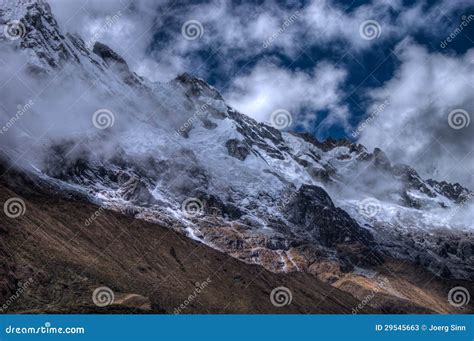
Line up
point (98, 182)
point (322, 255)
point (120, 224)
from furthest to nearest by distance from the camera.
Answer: point (322, 255), point (98, 182), point (120, 224)

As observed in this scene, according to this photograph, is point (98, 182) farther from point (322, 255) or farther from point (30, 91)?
point (322, 255)

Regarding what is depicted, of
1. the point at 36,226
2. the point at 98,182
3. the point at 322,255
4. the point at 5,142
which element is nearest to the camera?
the point at 36,226

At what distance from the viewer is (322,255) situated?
18938 cm

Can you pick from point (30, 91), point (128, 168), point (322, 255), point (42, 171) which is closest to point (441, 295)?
point (322, 255)

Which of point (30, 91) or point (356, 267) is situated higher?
point (356, 267)

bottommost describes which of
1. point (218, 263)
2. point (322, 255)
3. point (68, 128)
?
point (218, 263)

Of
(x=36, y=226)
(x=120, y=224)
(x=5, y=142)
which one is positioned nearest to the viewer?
(x=36, y=226)

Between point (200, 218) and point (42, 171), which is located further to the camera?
point (200, 218)

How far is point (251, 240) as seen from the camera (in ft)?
611

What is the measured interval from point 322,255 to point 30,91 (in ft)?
358

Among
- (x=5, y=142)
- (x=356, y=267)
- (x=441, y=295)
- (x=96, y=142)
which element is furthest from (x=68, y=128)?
(x=441, y=295)

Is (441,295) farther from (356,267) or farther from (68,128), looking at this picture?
(68,128)

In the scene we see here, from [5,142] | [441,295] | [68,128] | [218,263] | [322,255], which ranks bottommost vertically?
[5,142]

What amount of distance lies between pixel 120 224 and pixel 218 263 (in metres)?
25.4
